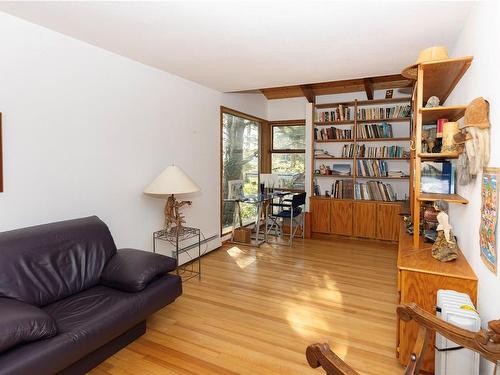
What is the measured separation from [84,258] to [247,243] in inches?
118

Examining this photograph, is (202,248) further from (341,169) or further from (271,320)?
(341,169)

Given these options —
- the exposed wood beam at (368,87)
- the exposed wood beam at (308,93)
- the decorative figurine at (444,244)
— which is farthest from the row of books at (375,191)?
the decorative figurine at (444,244)

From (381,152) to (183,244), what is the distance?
357 centimetres

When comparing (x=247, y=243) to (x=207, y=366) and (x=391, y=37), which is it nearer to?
(x=207, y=366)

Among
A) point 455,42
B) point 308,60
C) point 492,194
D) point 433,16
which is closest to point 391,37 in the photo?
point 433,16

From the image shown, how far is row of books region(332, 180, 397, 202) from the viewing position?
523 cm

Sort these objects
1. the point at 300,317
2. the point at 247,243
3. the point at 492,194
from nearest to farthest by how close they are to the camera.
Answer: the point at 492,194 < the point at 300,317 < the point at 247,243

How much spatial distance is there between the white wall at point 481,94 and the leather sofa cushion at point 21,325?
2.31 meters

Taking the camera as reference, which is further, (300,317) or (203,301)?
(203,301)

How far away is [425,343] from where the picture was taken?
4.33 ft

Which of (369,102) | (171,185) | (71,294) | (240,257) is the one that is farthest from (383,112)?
(71,294)

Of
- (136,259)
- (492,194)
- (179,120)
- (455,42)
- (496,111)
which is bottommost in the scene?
(136,259)

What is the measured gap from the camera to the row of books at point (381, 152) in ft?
16.8

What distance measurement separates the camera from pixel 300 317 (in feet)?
9.09
